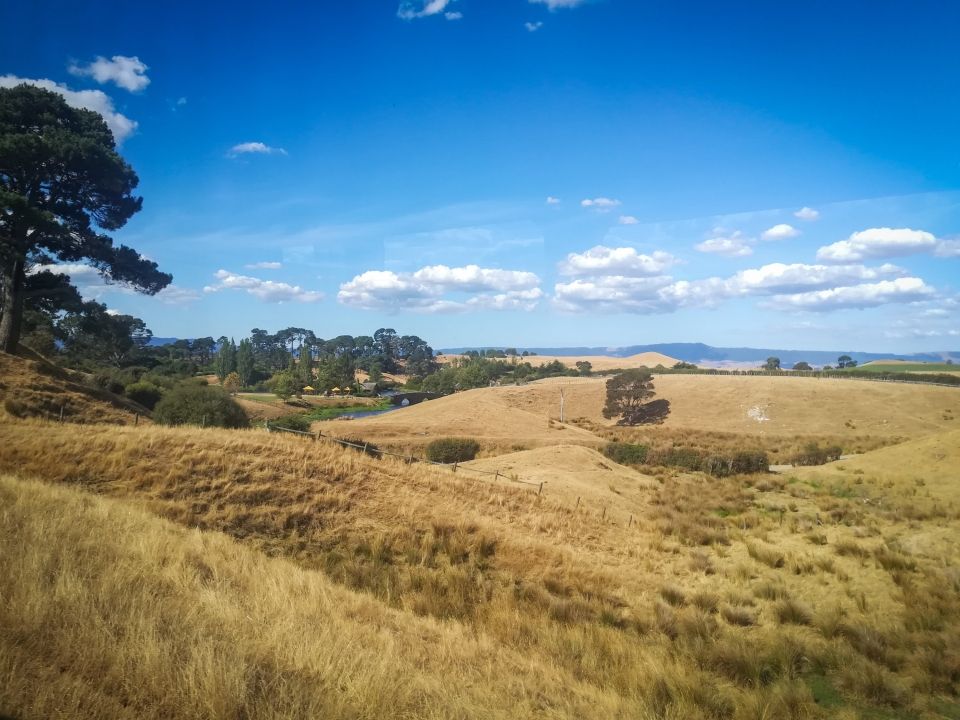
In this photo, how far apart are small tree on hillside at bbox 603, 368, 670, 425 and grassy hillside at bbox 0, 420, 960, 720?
160 feet

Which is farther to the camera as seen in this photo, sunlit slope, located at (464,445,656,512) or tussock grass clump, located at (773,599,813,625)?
sunlit slope, located at (464,445,656,512)

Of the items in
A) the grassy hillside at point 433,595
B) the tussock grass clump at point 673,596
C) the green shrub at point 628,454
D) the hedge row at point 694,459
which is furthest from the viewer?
the green shrub at point 628,454

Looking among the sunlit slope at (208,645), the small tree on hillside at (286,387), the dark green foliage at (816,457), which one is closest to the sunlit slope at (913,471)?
the dark green foliage at (816,457)

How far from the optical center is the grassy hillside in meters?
4.38

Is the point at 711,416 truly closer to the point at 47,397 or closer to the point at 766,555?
the point at 766,555

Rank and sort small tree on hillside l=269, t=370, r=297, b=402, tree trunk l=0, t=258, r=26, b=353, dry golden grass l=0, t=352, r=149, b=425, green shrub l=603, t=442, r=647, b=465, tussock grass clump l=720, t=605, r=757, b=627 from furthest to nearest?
small tree on hillside l=269, t=370, r=297, b=402, green shrub l=603, t=442, r=647, b=465, tree trunk l=0, t=258, r=26, b=353, dry golden grass l=0, t=352, r=149, b=425, tussock grass clump l=720, t=605, r=757, b=627

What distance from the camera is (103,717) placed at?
3.31 metres

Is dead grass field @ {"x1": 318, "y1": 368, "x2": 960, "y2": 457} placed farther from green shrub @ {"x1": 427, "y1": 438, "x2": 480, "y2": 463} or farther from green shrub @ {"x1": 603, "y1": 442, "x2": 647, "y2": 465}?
green shrub @ {"x1": 603, "y1": 442, "x2": 647, "y2": 465}

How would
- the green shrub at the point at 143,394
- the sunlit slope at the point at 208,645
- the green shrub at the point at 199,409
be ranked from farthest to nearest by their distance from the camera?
the green shrub at the point at 143,394
the green shrub at the point at 199,409
the sunlit slope at the point at 208,645

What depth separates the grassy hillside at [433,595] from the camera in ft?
14.4

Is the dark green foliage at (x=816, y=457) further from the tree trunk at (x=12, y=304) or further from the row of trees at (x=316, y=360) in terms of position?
the row of trees at (x=316, y=360)

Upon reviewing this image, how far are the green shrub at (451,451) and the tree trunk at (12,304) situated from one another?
2369cm

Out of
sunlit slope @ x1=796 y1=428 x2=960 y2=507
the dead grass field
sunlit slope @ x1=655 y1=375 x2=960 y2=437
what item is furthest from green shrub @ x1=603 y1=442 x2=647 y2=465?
sunlit slope @ x1=655 y1=375 x2=960 y2=437

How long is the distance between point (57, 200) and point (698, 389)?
71.7m
